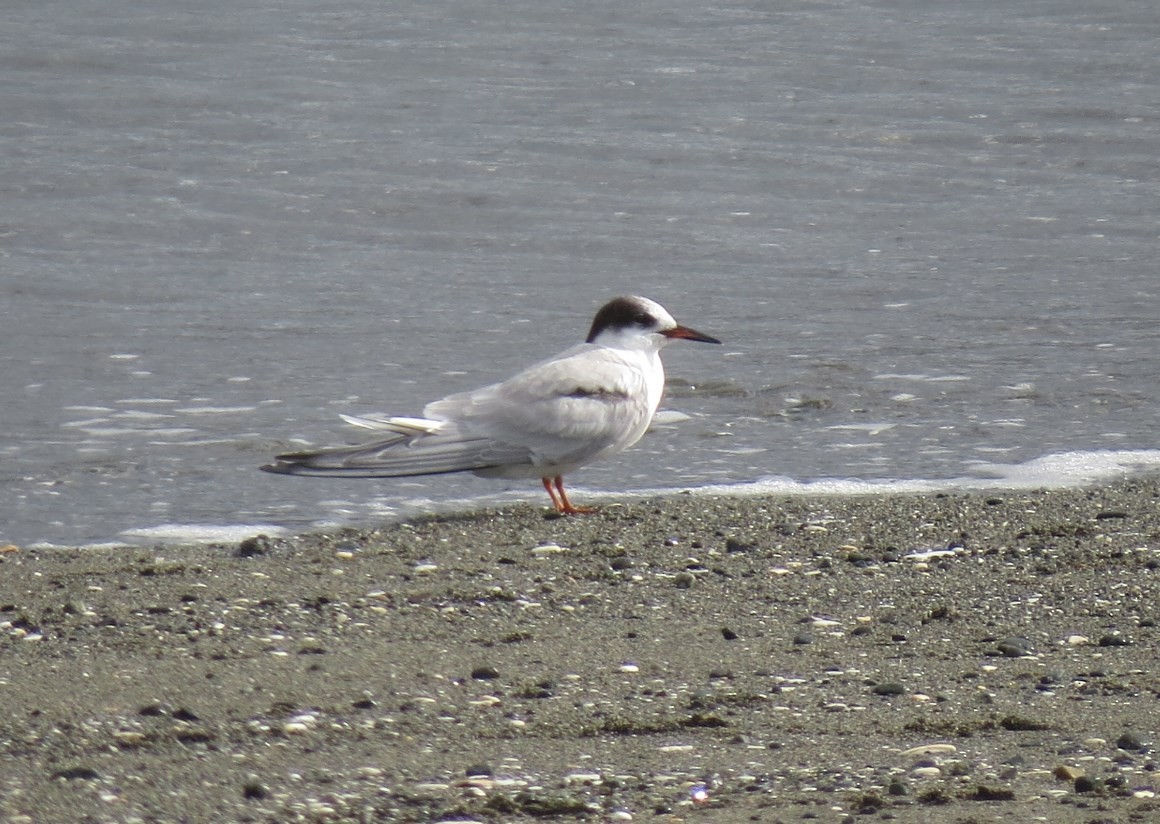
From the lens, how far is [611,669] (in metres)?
4.01

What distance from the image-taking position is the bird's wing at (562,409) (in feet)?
19.1

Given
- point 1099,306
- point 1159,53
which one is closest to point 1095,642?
point 1099,306

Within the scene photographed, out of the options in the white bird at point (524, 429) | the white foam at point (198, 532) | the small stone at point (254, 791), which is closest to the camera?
the small stone at point (254, 791)

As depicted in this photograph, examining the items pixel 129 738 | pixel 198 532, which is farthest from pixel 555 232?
pixel 129 738

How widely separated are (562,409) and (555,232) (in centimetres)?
504

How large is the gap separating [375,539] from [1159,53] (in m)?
13.1

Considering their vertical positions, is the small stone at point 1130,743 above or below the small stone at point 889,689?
above

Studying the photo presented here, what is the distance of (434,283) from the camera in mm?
9539

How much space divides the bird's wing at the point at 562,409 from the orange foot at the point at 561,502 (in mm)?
99

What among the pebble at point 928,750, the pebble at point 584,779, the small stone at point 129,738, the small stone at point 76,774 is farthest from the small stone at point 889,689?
the small stone at point 76,774

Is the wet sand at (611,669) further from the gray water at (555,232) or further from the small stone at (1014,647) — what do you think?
the gray water at (555,232)

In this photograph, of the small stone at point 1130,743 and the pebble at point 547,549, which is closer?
the small stone at point 1130,743

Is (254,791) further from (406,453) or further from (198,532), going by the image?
(406,453)

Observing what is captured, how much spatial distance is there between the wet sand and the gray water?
2.72ft
